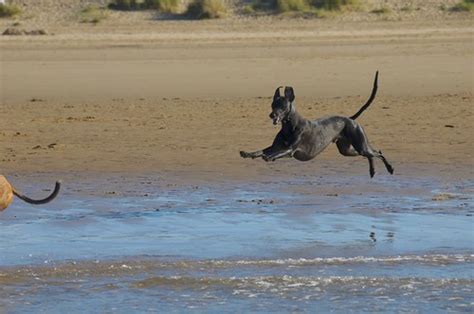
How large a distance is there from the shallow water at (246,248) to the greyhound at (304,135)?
489 mm

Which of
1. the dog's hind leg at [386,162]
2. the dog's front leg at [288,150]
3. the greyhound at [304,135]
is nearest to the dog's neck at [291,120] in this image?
the greyhound at [304,135]

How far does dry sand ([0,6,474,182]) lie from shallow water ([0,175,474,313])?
139 cm

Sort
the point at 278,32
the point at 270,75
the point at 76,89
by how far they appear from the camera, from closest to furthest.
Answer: the point at 76,89
the point at 270,75
the point at 278,32

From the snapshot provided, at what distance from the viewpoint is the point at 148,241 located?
37.1ft

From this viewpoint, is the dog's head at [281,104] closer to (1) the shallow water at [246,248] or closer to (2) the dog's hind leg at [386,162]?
(1) the shallow water at [246,248]

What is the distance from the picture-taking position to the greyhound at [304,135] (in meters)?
12.0

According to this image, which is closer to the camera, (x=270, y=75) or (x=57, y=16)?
(x=270, y=75)

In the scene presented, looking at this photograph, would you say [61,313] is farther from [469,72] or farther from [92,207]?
[469,72]

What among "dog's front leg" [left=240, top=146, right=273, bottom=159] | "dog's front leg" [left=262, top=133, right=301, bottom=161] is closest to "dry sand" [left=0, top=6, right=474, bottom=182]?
"dog's front leg" [left=262, top=133, right=301, bottom=161]

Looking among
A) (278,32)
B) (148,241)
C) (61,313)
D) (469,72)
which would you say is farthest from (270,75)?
(61,313)

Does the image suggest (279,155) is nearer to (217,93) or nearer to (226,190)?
(226,190)

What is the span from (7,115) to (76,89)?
2.98 m

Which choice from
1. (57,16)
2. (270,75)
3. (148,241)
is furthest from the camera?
(57,16)

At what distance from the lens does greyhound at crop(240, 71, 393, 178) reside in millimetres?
12008
